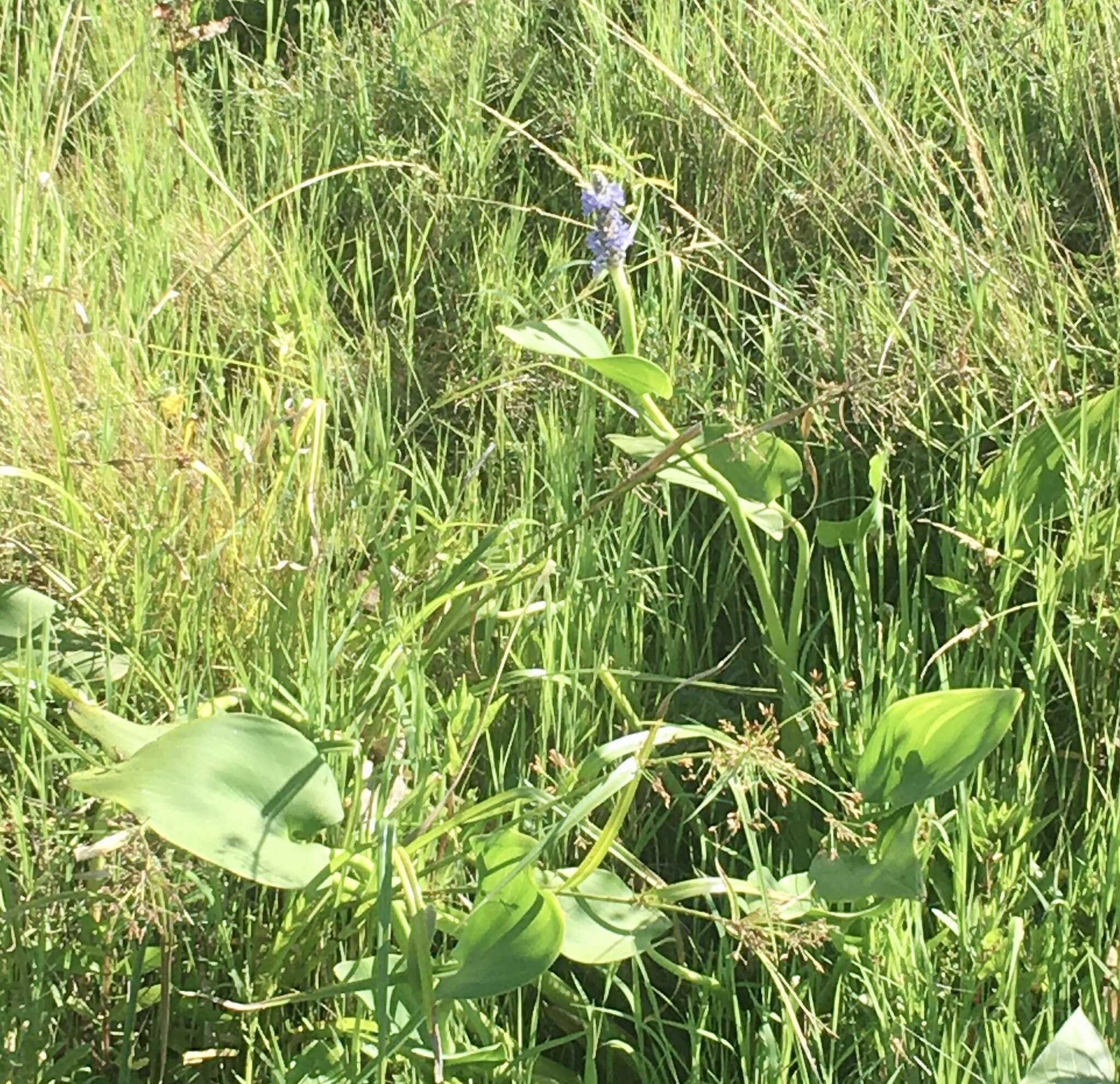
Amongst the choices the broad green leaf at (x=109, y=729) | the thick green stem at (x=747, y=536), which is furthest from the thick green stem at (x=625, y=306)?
the broad green leaf at (x=109, y=729)

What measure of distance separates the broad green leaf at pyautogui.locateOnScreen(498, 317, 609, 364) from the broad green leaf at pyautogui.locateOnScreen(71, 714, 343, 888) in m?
0.38

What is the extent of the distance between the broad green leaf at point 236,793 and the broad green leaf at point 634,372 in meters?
0.38

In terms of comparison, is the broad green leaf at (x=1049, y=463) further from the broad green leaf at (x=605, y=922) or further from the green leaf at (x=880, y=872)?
the broad green leaf at (x=605, y=922)

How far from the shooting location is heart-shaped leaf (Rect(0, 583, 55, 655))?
120 centimetres

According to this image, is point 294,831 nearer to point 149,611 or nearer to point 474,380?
point 149,611

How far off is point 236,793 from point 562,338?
1.53 ft

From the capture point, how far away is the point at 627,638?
4.44ft

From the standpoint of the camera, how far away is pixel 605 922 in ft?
3.33

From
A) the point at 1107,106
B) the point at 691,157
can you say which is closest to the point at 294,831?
the point at 691,157

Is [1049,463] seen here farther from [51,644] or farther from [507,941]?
[51,644]

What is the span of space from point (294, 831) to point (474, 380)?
0.81 metres

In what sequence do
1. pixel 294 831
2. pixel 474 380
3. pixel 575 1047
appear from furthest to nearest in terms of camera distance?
pixel 474 380
pixel 575 1047
pixel 294 831

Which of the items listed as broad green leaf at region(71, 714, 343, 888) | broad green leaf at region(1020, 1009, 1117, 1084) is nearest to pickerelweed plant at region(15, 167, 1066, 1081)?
broad green leaf at region(71, 714, 343, 888)

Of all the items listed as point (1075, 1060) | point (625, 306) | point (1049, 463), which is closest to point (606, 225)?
point (625, 306)
